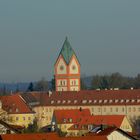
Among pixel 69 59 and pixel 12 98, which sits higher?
pixel 69 59

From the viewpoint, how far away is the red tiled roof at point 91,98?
406 feet

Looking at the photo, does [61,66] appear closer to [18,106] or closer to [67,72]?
[67,72]

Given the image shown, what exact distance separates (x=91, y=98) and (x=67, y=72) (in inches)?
563

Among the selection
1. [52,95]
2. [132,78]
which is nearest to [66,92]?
[52,95]

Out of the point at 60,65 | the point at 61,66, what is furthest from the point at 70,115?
the point at 60,65

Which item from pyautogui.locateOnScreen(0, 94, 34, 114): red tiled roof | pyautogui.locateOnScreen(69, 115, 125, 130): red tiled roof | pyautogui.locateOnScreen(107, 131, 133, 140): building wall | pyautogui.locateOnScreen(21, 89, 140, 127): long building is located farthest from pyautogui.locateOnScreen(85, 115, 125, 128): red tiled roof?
pyautogui.locateOnScreen(107, 131, 133, 140): building wall

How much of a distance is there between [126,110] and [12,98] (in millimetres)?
19821

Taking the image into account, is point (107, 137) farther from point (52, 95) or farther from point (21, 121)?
point (52, 95)

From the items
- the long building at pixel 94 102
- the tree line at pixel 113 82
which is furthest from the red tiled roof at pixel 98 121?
the tree line at pixel 113 82

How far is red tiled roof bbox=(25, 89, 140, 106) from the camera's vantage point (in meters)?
124

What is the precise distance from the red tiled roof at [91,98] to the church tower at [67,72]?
421 inches

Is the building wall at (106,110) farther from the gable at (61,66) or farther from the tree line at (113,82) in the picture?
the tree line at (113,82)

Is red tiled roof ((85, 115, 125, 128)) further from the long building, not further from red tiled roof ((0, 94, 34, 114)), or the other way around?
the long building

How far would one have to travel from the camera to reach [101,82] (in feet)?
543
